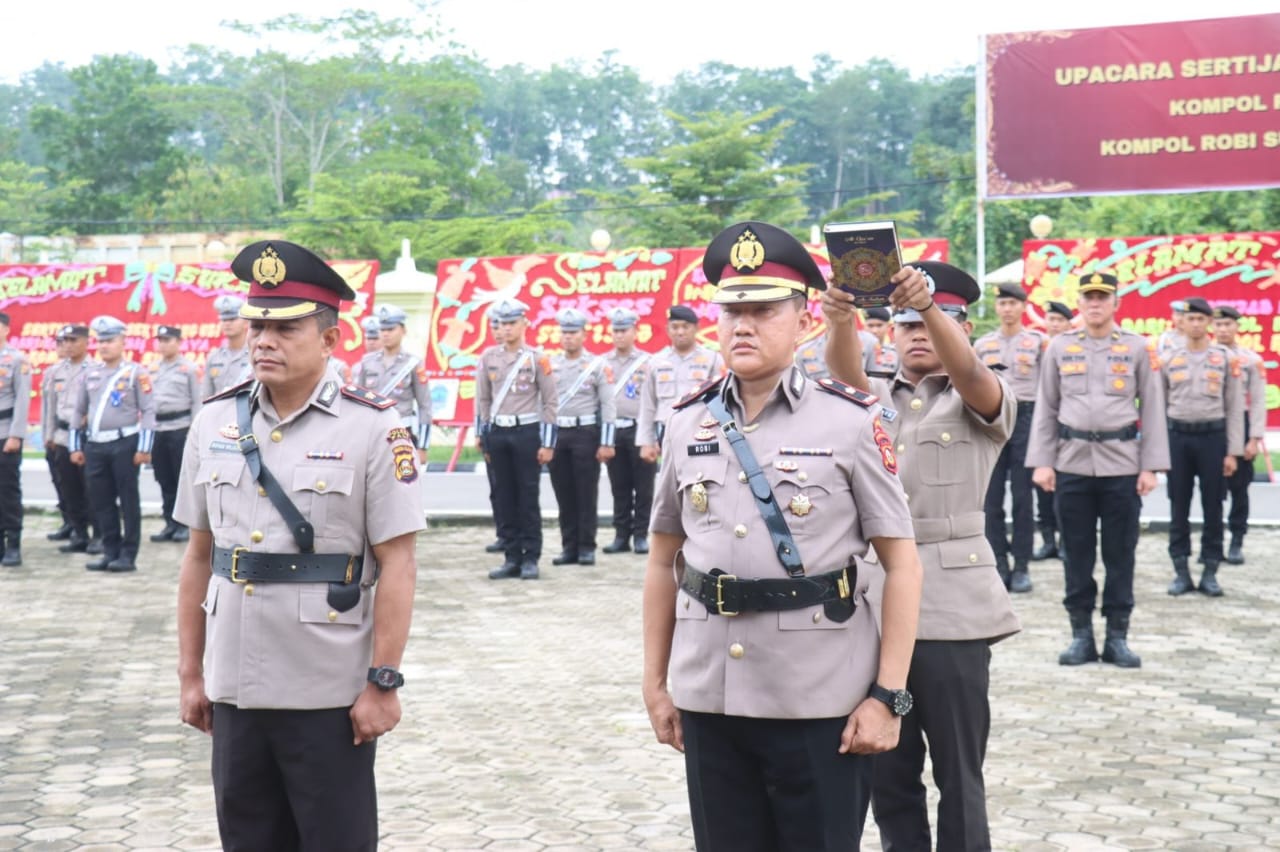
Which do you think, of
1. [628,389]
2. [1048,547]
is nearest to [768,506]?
[1048,547]

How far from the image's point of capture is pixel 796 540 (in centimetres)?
341

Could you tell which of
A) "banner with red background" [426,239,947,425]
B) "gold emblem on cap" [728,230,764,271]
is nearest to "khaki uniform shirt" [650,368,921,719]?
"gold emblem on cap" [728,230,764,271]

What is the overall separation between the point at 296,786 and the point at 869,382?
84.7 inches

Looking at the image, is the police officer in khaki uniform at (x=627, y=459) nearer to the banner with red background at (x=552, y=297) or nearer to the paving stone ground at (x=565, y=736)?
the paving stone ground at (x=565, y=736)

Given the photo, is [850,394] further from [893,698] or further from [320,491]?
[320,491]

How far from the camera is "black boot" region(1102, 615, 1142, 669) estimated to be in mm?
8133

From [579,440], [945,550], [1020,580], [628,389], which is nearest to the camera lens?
[945,550]

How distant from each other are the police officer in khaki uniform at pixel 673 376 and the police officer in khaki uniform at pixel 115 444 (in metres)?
4.05

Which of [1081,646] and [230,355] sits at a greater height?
[230,355]

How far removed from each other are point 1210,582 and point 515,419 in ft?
17.6

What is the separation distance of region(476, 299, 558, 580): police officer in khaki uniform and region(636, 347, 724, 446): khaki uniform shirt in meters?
0.82

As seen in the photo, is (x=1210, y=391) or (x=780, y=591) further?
(x=1210, y=391)

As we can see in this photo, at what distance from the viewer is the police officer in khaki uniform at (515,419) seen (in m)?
12.3

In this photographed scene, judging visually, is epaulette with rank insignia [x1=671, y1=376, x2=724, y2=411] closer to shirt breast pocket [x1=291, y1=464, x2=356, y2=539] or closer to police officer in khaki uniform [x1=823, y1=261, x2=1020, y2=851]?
police officer in khaki uniform [x1=823, y1=261, x2=1020, y2=851]
